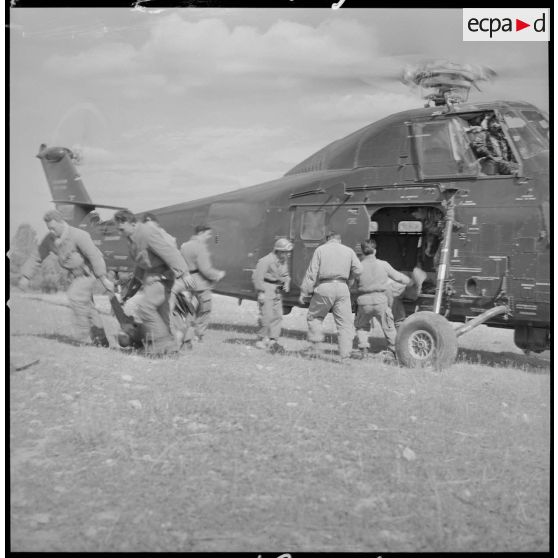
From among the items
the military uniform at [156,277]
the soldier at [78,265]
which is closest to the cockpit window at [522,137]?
the military uniform at [156,277]

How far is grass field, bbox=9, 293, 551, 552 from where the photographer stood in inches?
169

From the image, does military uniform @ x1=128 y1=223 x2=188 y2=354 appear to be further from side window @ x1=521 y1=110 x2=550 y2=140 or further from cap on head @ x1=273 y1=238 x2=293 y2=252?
side window @ x1=521 y1=110 x2=550 y2=140

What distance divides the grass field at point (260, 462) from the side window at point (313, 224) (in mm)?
3587

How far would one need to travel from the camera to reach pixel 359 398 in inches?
269

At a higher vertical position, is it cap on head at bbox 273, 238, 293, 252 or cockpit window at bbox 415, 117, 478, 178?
cockpit window at bbox 415, 117, 478, 178

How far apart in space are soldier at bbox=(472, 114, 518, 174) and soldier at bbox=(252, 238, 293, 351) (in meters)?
3.08

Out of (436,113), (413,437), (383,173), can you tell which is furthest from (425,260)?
(413,437)

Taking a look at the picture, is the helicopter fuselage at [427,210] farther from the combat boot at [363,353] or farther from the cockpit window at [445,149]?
the combat boot at [363,353]

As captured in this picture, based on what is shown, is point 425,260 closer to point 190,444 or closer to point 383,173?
point 383,173

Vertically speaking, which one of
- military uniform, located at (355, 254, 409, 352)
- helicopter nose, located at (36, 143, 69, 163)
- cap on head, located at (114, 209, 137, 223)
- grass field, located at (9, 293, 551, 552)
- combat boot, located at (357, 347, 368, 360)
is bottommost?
grass field, located at (9, 293, 551, 552)

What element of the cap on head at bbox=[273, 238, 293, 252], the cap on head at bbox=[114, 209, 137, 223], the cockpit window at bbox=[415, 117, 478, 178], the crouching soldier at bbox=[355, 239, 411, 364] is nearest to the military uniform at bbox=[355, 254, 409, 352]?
the crouching soldier at bbox=[355, 239, 411, 364]

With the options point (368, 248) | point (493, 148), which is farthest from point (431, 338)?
point (493, 148)

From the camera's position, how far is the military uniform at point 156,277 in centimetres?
825

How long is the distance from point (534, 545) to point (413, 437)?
4.91 ft
